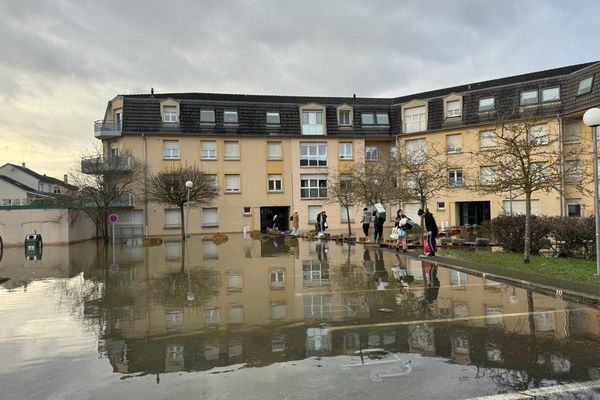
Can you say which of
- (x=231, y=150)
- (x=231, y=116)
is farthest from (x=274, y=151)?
(x=231, y=116)

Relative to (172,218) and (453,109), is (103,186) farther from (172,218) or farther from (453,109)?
(453,109)

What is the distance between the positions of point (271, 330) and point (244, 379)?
204 cm

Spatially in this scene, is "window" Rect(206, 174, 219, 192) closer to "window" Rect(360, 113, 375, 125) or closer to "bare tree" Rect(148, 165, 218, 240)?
"bare tree" Rect(148, 165, 218, 240)

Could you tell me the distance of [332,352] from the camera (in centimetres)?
599

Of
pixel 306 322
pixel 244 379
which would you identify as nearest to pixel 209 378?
pixel 244 379

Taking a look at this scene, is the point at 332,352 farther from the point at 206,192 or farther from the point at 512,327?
the point at 206,192

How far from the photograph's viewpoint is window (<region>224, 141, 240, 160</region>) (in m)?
41.2

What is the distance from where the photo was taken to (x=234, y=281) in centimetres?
1212

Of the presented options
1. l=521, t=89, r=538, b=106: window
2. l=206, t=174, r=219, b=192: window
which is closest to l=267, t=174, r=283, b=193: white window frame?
l=206, t=174, r=219, b=192: window

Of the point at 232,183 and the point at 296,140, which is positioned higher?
the point at 296,140

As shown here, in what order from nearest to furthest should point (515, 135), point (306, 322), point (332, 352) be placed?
point (332, 352), point (306, 322), point (515, 135)

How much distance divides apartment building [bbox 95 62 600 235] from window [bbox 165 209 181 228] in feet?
0.26

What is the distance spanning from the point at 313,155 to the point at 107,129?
659 inches

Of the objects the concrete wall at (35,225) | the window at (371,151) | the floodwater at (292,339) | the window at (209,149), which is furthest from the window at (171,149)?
the floodwater at (292,339)
